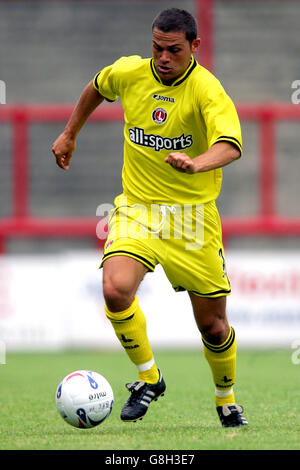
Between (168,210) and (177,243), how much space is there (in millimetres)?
194

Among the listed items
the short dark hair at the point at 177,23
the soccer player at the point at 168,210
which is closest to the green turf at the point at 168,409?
the soccer player at the point at 168,210

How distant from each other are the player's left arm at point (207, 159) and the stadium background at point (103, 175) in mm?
6333

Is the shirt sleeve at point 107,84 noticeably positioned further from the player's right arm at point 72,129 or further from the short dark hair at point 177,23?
the short dark hair at point 177,23

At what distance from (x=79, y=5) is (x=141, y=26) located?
118 cm

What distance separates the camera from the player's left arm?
4594 millimetres

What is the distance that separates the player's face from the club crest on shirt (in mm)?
180

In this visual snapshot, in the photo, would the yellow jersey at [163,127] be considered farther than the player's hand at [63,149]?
No

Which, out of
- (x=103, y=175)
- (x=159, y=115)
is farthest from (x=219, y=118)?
(x=103, y=175)

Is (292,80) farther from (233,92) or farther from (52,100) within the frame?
(52,100)

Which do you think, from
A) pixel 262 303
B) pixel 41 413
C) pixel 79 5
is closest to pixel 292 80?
pixel 79 5

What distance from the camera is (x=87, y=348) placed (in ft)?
37.2

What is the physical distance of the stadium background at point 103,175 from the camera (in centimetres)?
1126

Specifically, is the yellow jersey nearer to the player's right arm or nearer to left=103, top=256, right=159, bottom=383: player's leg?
the player's right arm

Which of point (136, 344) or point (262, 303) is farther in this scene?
point (262, 303)
